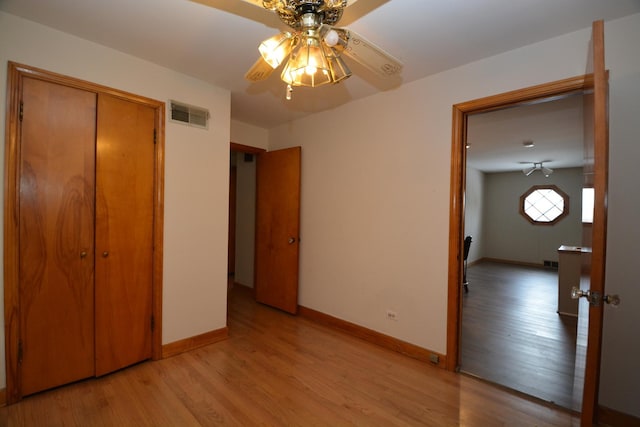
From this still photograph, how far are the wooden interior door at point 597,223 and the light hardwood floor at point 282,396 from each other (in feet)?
2.63

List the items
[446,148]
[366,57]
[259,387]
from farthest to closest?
[446,148] < [259,387] < [366,57]

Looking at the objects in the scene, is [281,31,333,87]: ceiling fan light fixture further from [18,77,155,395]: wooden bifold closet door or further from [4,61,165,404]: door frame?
[4,61,165,404]: door frame

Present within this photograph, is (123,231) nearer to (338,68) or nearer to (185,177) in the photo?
(185,177)

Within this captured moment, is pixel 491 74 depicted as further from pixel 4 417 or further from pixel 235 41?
pixel 4 417

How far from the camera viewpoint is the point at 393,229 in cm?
263

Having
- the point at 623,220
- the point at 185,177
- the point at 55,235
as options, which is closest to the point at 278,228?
the point at 185,177

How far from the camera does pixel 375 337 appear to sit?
2.72 m

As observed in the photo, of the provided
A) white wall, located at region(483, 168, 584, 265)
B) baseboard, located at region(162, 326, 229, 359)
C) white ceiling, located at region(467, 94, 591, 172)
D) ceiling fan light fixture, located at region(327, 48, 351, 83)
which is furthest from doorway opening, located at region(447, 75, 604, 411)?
white wall, located at region(483, 168, 584, 265)

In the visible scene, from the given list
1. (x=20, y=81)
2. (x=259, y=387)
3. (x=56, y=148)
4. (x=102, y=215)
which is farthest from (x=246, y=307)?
(x=20, y=81)

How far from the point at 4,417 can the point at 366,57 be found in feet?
9.55

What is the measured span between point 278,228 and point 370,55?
2.65 metres

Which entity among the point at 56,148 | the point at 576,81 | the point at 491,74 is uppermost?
the point at 491,74

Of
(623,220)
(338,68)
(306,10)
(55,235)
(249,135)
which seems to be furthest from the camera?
(249,135)

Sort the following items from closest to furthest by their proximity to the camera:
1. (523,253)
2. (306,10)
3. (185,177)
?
(306,10), (185,177), (523,253)
